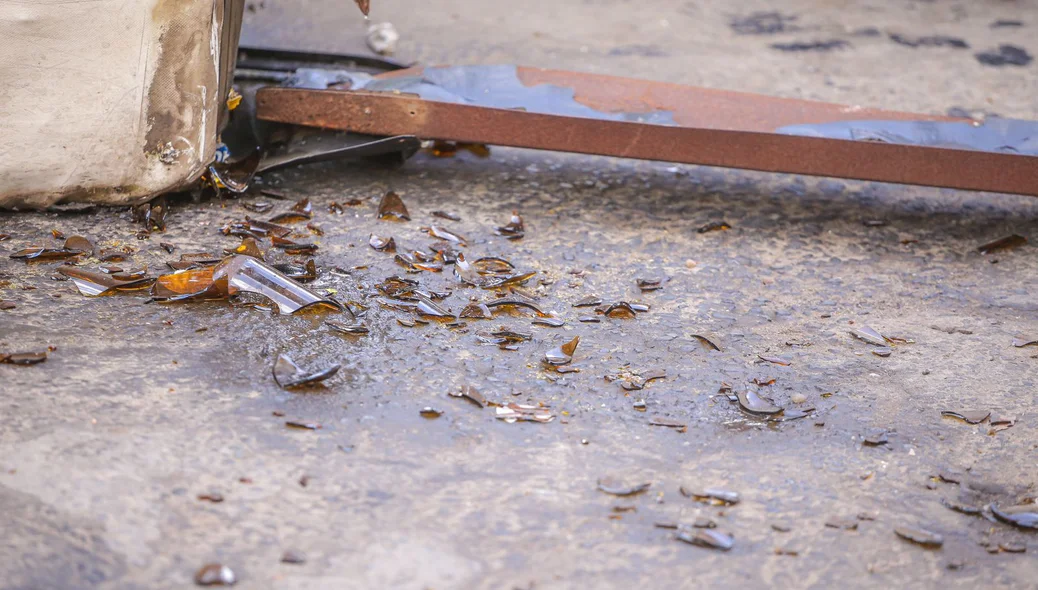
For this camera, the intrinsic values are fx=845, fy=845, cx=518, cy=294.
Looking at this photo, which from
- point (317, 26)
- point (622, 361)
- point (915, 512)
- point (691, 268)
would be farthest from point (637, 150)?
point (317, 26)

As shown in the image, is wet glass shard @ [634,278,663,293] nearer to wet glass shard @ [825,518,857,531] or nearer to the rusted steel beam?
the rusted steel beam

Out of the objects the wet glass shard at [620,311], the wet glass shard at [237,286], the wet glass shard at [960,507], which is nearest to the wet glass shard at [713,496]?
the wet glass shard at [960,507]

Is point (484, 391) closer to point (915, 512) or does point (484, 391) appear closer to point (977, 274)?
point (915, 512)

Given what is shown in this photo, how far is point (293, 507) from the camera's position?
1.46 m

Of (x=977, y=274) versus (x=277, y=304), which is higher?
(x=977, y=274)

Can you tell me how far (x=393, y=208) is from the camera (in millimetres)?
2656

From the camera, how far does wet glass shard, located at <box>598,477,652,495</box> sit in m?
1.57

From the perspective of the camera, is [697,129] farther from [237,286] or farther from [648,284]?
[237,286]

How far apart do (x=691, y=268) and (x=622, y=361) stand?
23.4 inches

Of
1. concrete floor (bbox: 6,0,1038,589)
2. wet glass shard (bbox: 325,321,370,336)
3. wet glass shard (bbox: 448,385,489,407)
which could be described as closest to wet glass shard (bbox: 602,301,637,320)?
concrete floor (bbox: 6,0,1038,589)

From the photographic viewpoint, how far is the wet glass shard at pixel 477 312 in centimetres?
211

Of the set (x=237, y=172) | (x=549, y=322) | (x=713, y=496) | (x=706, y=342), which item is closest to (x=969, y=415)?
(x=706, y=342)

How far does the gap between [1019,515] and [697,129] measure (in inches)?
57.0

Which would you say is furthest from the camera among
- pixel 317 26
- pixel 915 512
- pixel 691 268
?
pixel 317 26
